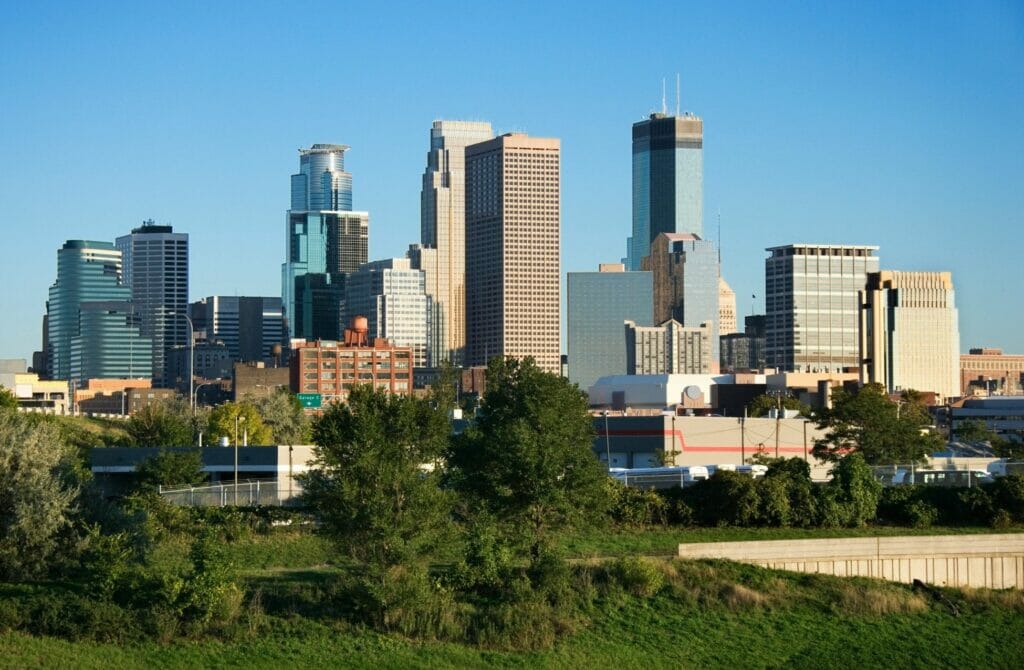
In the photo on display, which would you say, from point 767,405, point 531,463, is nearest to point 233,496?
point 531,463

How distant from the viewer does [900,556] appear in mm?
58625

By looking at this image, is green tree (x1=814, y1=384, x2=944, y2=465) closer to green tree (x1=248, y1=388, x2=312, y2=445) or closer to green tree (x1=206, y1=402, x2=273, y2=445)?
green tree (x1=206, y1=402, x2=273, y2=445)

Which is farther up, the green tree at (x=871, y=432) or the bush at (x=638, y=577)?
the green tree at (x=871, y=432)

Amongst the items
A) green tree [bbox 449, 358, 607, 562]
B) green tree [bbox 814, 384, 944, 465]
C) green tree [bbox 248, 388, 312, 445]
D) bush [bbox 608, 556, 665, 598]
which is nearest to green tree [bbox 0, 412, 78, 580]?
green tree [bbox 449, 358, 607, 562]

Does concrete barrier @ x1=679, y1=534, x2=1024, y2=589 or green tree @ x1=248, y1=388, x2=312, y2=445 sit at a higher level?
green tree @ x1=248, y1=388, x2=312, y2=445

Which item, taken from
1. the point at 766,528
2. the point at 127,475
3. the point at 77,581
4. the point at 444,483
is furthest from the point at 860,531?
the point at 127,475

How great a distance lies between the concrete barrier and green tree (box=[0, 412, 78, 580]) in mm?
19639

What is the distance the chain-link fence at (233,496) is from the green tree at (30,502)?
1335 centimetres

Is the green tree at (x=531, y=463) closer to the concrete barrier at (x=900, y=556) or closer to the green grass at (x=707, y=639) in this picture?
the green grass at (x=707, y=639)

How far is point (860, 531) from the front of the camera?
62281 mm

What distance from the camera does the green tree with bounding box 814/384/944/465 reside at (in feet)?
309

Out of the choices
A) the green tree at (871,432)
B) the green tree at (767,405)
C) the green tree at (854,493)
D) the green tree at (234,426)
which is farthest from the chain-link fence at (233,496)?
the green tree at (767,405)

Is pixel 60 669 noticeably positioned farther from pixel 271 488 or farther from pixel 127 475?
pixel 127 475

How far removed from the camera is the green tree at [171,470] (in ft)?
257
